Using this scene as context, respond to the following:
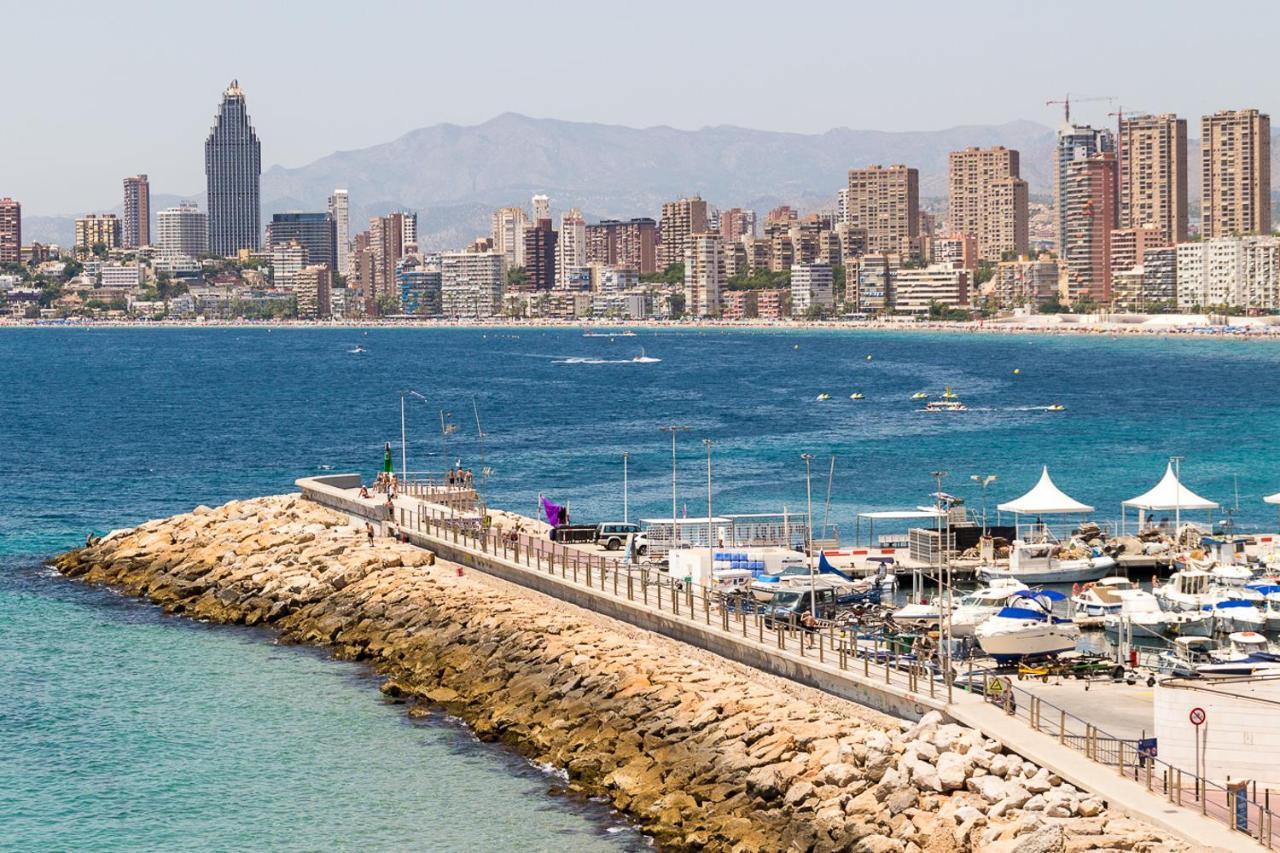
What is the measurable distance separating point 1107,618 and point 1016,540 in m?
10.1

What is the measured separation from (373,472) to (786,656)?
164 feet

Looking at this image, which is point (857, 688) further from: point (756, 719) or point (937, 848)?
point (937, 848)

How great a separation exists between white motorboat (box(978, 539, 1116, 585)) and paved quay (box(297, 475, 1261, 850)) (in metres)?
12.0

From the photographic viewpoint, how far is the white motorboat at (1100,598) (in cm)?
4250

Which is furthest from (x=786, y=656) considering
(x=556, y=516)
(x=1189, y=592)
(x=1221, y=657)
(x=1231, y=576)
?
(x=556, y=516)

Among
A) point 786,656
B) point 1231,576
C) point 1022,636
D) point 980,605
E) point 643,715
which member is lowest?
point 643,715

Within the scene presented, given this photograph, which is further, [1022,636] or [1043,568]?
[1043,568]

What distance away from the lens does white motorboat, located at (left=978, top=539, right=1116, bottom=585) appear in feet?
159

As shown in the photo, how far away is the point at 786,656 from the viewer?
31500mm

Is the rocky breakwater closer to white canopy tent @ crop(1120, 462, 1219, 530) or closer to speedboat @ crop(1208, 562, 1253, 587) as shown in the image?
speedboat @ crop(1208, 562, 1253, 587)

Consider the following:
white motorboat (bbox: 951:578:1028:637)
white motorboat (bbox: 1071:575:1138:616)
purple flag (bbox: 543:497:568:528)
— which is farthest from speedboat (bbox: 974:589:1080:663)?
purple flag (bbox: 543:497:568:528)

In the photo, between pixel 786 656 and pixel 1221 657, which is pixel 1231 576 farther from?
pixel 786 656

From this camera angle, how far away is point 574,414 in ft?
384

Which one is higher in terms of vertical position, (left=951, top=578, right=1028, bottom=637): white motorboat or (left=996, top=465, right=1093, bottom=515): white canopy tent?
(left=996, top=465, right=1093, bottom=515): white canopy tent
